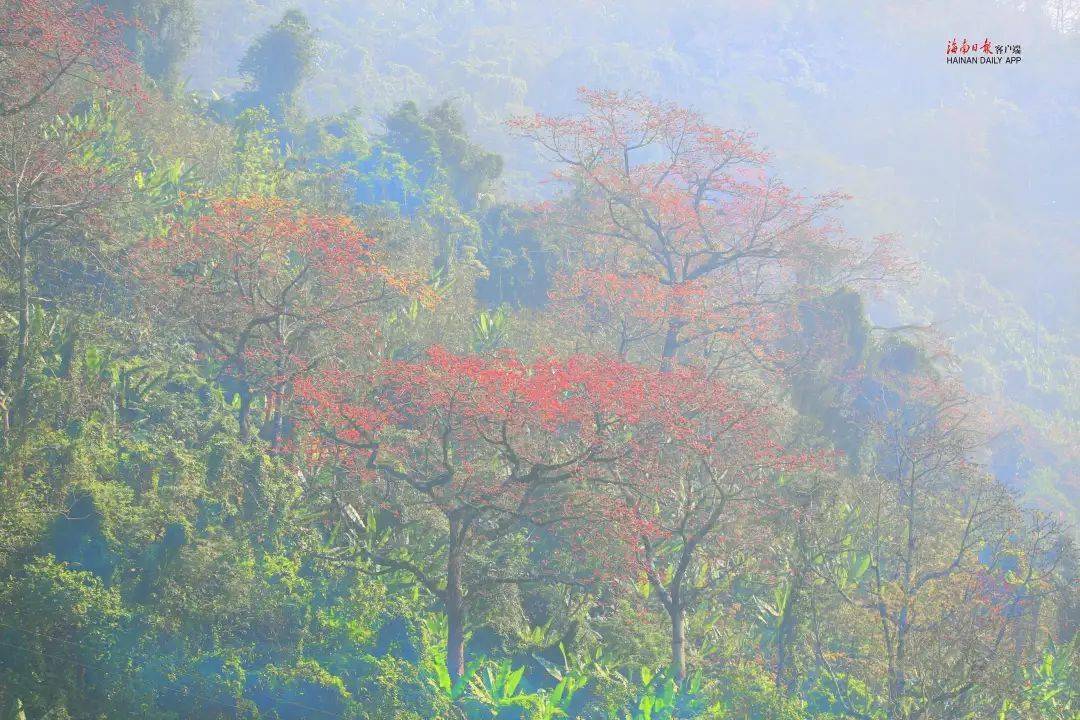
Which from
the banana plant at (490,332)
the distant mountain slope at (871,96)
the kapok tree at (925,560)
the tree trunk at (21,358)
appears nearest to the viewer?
the kapok tree at (925,560)

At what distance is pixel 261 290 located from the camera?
1444 cm

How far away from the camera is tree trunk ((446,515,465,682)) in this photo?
10.6m

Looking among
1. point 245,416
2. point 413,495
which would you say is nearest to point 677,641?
point 413,495

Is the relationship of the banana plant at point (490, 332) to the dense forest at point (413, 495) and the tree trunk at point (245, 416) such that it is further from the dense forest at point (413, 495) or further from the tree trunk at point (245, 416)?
the tree trunk at point (245, 416)

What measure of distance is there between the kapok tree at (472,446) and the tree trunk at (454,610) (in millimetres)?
12

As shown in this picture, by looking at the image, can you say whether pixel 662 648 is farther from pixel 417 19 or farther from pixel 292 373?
pixel 417 19

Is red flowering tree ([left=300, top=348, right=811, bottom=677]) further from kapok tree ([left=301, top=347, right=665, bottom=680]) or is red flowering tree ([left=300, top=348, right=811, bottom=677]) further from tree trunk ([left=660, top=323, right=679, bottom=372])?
tree trunk ([left=660, top=323, right=679, bottom=372])

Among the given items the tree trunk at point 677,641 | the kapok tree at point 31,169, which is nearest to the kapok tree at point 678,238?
the tree trunk at point 677,641

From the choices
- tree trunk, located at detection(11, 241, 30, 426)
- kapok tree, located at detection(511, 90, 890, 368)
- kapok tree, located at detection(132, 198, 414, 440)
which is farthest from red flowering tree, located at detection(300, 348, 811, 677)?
kapok tree, located at detection(511, 90, 890, 368)

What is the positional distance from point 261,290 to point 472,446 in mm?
5019

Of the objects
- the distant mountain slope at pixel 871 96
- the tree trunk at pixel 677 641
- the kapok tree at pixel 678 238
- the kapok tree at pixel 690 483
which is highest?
the distant mountain slope at pixel 871 96

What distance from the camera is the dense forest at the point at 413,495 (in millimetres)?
9719

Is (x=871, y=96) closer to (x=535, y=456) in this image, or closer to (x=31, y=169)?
(x=535, y=456)

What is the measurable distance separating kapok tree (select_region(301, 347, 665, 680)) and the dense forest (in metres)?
0.05
